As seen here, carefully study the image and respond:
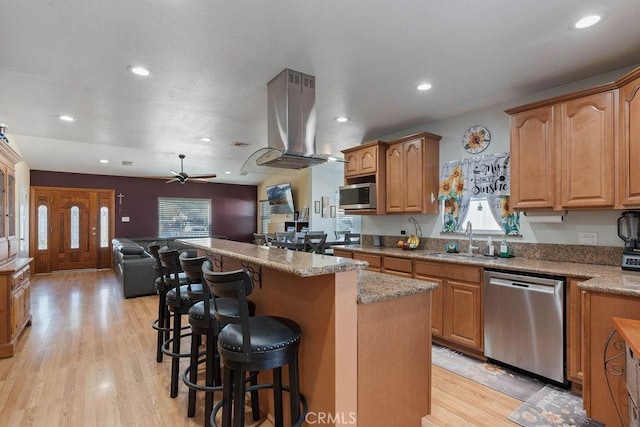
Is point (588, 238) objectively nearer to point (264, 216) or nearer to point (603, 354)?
point (603, 354)

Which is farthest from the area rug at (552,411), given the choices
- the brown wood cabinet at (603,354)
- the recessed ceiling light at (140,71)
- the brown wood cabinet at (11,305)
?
the brown wood cabinet at (11,305)

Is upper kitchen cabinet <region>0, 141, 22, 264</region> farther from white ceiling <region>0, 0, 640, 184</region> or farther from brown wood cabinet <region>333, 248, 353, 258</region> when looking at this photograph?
brown wood cabinet <region>333, 248, 353, 258</region>

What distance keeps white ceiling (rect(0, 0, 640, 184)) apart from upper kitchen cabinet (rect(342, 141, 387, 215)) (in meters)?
0.42

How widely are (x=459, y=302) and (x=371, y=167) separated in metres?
1.97

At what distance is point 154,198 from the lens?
921 centimetres

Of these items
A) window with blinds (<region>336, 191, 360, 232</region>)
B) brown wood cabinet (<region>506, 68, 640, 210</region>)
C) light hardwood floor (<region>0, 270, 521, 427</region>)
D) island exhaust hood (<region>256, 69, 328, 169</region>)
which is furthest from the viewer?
window with blinds (<region>336, 191, 360, 232</region>)

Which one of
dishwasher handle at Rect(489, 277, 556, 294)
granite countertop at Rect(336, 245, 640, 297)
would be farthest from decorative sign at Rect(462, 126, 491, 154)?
dishwasher handle at Rect(489, 277, 556, 294)

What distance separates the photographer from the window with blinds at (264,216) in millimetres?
10477

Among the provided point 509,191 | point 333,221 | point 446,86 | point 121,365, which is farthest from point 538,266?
point 333,221

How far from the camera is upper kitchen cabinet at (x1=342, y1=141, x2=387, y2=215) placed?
13.7ft

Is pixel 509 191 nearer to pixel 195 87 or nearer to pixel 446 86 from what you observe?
pixel 446 86

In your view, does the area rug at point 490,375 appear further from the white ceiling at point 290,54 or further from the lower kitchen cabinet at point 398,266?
the white ceiling at point 290,54

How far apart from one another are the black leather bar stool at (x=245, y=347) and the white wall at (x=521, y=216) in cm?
258

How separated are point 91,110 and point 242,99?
5.54 ft
